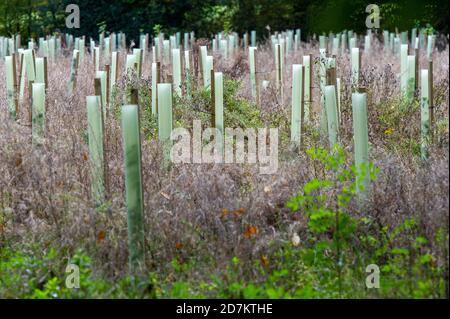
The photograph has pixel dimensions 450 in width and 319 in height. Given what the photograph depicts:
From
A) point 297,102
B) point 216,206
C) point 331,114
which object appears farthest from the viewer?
point 297,102

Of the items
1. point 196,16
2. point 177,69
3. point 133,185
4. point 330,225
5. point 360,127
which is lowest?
point 330,225

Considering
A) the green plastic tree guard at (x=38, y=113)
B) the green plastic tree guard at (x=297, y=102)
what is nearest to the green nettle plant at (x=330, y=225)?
the green plastic tree guard at (x=297, y=102)

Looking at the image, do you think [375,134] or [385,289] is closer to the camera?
[385,289]

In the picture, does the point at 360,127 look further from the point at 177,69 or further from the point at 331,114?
the point at 177,69

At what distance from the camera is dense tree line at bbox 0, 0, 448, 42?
73.1 feet

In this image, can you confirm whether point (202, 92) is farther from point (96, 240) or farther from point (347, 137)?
point (96, 240)

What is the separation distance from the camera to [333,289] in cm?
497

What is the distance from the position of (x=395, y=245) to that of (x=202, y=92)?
4.10m

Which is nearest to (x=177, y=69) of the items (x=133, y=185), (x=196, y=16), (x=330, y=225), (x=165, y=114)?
(x=165, y=114)

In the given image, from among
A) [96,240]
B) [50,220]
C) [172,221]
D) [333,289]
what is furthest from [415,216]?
[50,220]

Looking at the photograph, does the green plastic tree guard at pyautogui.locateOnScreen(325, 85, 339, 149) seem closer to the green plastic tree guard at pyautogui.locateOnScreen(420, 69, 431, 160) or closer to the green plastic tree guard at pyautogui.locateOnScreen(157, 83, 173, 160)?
the green plastic tree guard at pyautogui.locateOnScreen(420, 69, 431, 160)

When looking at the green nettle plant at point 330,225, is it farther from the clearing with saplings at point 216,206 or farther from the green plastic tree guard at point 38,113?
the green plastic tree guard at point 38,113

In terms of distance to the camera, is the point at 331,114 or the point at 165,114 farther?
the point at 331,114

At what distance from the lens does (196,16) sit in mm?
22672
